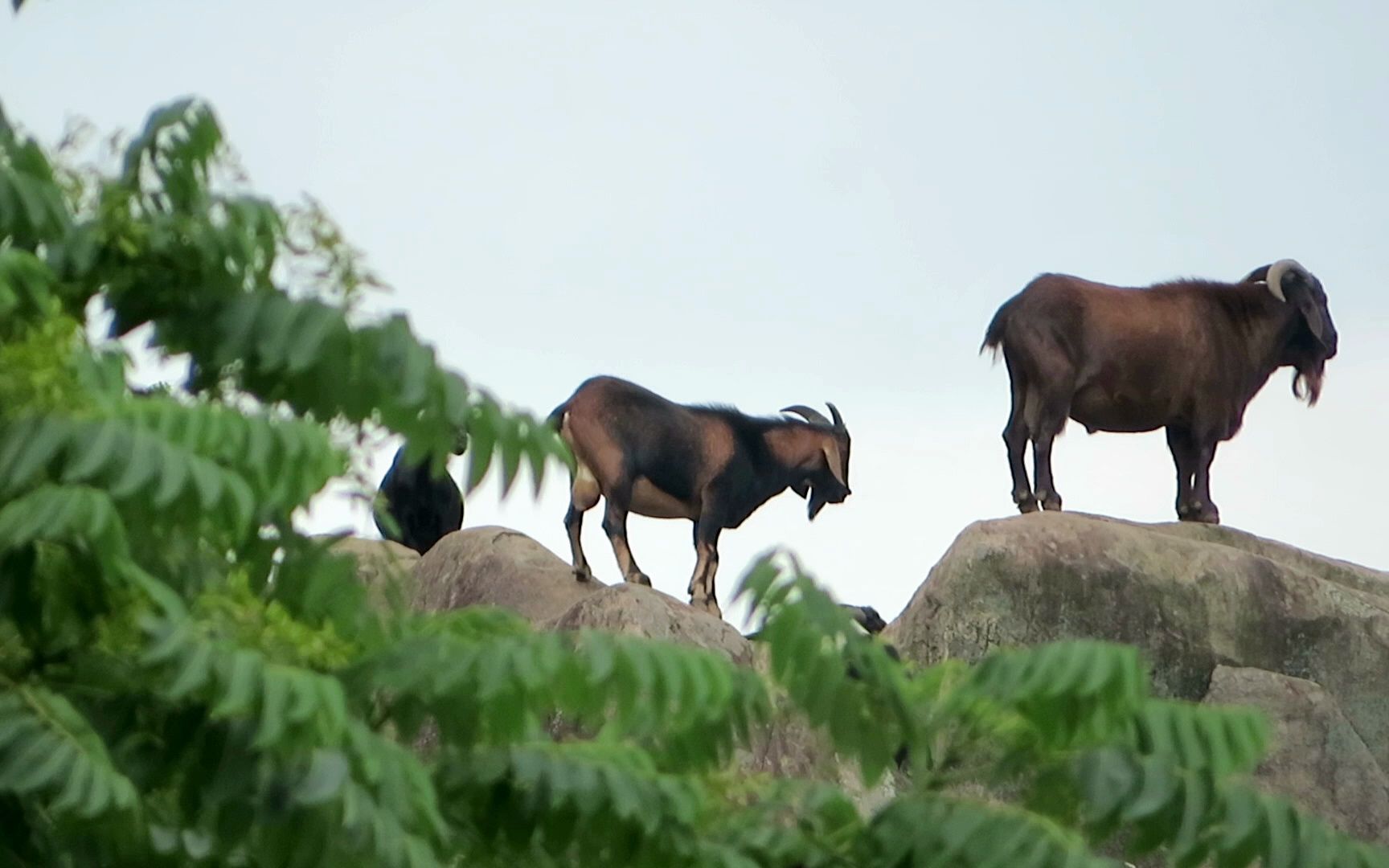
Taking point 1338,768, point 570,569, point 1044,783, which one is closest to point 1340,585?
point 1338,768

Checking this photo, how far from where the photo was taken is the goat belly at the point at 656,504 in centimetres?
1738

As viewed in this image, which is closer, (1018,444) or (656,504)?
(1018,444)

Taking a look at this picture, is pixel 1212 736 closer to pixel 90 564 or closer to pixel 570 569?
pixel 90 564

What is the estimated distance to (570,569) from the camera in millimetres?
15914

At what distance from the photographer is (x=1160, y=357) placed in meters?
17.0

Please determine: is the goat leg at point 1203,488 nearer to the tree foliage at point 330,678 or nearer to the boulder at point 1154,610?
the boulder at point 1154,610

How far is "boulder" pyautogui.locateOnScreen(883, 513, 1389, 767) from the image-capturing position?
14.9m

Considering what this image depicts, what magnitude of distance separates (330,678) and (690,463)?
14024 millimetres

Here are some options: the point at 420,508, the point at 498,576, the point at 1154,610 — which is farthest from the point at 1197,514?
the point at 420,508

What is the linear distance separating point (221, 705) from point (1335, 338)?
15.4 metres

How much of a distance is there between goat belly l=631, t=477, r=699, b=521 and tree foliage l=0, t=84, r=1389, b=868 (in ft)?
41.7

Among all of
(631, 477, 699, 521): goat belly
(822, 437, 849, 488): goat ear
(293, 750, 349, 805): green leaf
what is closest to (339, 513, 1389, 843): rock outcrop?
(631, 477, 699, 521): goat belly

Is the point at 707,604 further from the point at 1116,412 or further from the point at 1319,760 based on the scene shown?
the point at 1319,760

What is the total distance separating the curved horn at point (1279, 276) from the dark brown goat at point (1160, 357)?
0.04 feet
